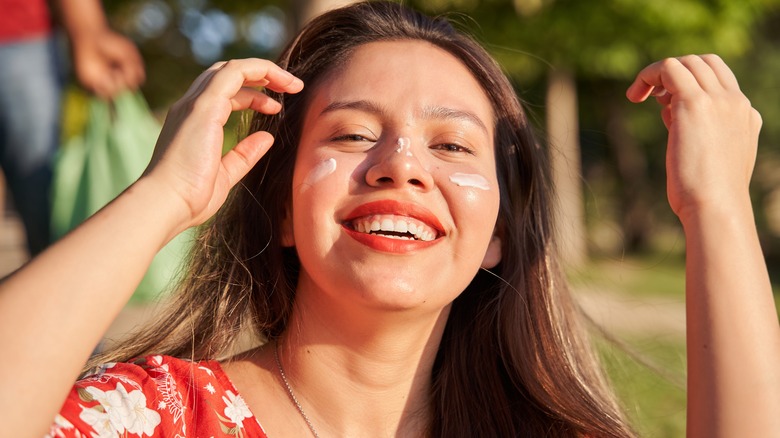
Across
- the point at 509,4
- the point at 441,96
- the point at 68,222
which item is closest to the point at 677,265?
the point at 509,4

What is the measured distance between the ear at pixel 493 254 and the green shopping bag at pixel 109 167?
2.03 metres

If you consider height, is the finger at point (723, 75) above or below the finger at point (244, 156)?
above

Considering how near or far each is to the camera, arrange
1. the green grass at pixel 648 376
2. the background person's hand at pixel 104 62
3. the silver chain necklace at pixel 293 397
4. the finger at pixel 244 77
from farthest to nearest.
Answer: the background person's hand at pixel 104 62, the green grass at pixel 648 376, the silver chain necklace at pixel 293 397, the finger at pixel 244 77

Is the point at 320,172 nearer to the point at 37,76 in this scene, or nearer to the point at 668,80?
the point at 668,80

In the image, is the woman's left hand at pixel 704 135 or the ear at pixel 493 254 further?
the ear at pixel 493 254

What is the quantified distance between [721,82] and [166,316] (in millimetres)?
1701

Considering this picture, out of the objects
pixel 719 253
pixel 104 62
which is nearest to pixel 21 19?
pixel 104 62

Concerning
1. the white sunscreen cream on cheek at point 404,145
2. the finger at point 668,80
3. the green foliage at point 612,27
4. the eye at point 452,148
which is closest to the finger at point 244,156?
the white sunscreen cream on cheek at point 404,145

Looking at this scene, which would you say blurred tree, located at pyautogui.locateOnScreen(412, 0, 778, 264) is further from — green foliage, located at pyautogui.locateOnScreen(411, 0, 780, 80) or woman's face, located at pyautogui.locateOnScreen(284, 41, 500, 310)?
woman's face, located at pyautogui.locateOnScreen(284, 41, 500, 310)

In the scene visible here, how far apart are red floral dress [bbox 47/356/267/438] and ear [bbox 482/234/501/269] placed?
87 cm

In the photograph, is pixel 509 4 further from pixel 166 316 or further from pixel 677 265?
pixel 166 316

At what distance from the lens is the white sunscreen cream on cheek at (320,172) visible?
2389 millimetres

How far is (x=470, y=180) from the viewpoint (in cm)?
247

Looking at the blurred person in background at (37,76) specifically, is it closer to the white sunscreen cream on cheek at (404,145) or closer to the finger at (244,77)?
the finger at (244,77)
